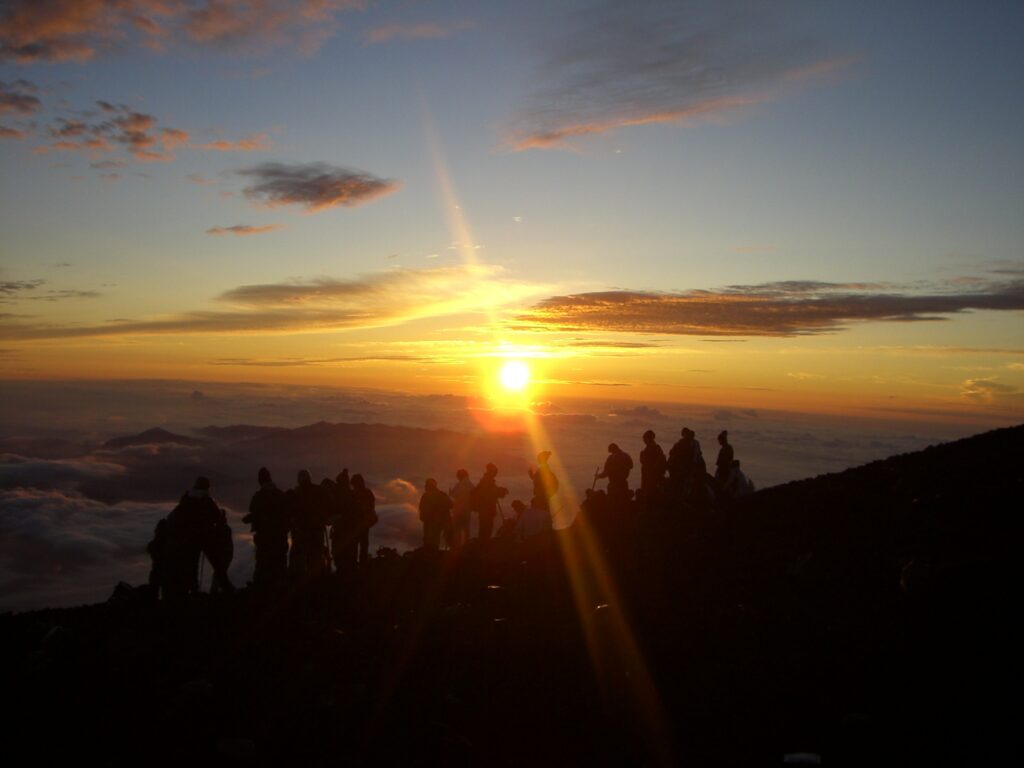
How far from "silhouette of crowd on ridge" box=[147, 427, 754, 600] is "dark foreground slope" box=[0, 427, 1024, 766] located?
923 mm

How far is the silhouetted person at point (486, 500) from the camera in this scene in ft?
64.6

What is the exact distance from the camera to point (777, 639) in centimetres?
1054

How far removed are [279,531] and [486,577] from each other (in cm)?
431

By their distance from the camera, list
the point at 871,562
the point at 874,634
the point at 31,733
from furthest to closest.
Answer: the point at 871,562 → the point at 874,634 → the point at 31,733

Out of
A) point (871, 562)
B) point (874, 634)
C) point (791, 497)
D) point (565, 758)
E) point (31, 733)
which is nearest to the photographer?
point (565, 758)

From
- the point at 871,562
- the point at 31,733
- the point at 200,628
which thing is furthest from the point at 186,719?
the point at 871,562

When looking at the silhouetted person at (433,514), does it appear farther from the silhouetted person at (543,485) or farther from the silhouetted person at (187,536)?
the silhouetted person at (187,536)

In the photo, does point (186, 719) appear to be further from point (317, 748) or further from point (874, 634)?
point (874, 634)

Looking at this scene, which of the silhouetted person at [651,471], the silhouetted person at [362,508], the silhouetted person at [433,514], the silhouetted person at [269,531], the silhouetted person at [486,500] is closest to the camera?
the silhouetted person at [269,531]

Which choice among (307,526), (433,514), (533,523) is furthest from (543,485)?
(307,526)

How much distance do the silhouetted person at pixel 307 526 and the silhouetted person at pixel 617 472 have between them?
7.29 m

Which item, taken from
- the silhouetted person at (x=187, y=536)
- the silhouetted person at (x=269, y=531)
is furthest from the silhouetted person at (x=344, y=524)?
the silhouetted person at (x=187, y=536)

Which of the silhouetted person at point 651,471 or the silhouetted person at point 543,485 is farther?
the silhouetted person at point 651,471

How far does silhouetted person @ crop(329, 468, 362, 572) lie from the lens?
17.1 metres
